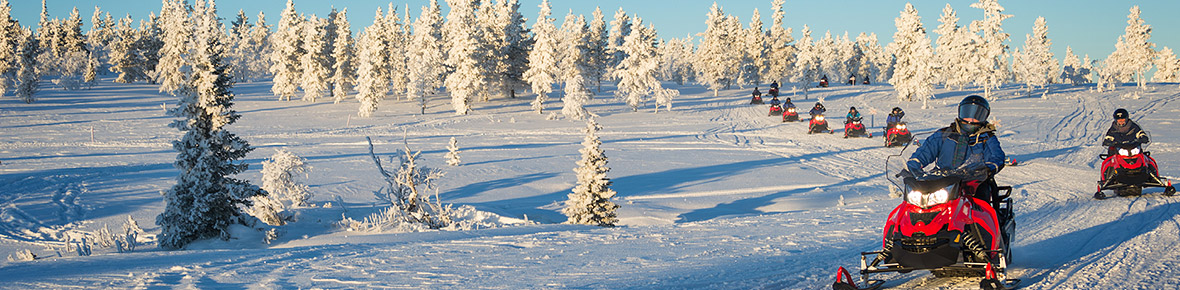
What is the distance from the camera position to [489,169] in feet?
79.2

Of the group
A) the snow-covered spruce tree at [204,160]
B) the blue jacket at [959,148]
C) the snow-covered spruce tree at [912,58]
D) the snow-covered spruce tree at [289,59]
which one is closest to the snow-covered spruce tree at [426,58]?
the snow-covered spruce tree at [289,59]

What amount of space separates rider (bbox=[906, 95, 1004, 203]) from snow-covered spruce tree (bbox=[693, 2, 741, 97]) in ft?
198

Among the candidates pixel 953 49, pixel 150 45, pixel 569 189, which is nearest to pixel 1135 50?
pixel 953 49

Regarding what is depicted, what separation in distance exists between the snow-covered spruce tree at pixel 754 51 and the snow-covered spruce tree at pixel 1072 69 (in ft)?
181

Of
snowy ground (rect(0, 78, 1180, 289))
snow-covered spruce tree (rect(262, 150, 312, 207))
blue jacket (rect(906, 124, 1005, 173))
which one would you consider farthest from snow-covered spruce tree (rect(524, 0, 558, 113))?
blue jacket (rect(906, 124, 1005, 173))

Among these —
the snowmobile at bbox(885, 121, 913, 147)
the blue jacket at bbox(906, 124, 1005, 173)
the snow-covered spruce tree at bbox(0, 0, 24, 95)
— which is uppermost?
the snow-covered spruce tree at bbox(0, 0, 24, 95)

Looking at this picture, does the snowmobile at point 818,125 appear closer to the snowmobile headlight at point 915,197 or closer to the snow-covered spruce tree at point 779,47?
the snowmobile headlight at point 915,197

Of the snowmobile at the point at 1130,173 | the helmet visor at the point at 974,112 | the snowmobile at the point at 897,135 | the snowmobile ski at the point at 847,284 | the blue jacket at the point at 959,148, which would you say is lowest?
the snowmobile at the point at 897,135

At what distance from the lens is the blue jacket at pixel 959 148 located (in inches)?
229

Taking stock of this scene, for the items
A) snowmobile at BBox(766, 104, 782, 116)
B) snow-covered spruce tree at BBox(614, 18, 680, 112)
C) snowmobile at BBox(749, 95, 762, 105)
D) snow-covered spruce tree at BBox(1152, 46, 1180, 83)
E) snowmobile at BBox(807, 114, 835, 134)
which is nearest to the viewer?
snowmobile at BBox(807, 114, 835, 134)

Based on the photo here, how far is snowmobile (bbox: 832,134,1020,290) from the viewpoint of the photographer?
17.0 ft

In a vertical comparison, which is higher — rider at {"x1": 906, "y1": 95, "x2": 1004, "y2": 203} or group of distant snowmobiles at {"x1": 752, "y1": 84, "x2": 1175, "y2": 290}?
rider at {"x1": 906, "y1": 95, "x2": 1004, "y2": 203}

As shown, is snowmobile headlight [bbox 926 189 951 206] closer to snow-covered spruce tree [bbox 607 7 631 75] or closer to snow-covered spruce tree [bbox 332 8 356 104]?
snow-covered spruce tree [bbox 332 8 356 104]

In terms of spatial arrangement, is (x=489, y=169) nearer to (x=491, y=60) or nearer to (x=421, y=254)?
(x=421, y=254)
